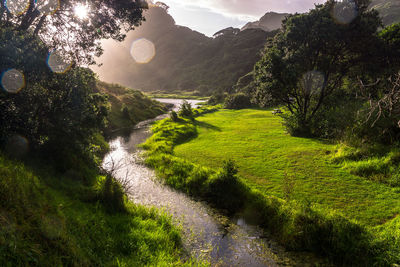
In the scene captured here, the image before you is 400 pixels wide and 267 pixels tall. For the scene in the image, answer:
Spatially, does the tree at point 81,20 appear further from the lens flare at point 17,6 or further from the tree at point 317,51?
the tree at point 317,51

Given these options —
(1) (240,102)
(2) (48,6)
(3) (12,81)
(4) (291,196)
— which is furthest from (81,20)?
(1) (240,102)

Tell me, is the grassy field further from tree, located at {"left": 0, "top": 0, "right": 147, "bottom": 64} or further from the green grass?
tree, located at {"left": 0, "top": 0, "right": 147, "bottom": 64}

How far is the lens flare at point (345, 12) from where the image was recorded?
24.2 metres

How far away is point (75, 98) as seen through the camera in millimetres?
15258

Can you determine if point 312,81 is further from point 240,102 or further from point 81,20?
point 240,102

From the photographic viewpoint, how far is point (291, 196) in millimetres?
13297

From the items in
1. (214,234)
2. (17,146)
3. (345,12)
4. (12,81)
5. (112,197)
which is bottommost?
(214,234)

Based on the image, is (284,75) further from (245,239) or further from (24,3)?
(24,3)

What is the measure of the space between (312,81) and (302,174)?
727 inches

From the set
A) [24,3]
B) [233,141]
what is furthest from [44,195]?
[233,141]

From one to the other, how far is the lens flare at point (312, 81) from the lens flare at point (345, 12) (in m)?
A: 6.49

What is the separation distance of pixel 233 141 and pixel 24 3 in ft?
80.1

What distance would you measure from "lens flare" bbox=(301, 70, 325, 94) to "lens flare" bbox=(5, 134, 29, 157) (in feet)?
101

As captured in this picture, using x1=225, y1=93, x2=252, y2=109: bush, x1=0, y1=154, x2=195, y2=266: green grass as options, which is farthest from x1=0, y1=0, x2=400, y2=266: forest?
x1=225, y1=93, x2=252, y2=109: bush
